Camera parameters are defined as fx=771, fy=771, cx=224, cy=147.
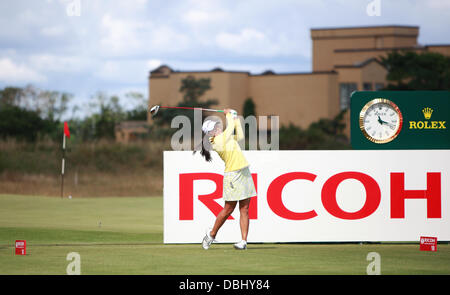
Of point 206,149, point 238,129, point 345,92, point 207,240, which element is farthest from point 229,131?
point 345,92

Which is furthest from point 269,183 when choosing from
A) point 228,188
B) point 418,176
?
point 418,176

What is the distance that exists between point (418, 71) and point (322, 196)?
60.6 metres

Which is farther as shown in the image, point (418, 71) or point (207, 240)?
point (418, 71)

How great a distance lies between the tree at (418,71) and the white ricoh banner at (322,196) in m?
58.0

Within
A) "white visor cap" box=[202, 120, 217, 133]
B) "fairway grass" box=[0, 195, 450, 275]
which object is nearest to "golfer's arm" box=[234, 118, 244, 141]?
"white visor cap" box=[202, 120, 217, 133]

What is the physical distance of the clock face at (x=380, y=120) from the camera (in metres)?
14.3

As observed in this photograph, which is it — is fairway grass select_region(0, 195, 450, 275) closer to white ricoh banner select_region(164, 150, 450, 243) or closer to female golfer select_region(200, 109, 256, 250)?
white ricoh banner select_region(164, 150, 450, 243)

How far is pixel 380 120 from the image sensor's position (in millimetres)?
14359

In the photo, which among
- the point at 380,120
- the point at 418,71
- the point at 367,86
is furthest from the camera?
the point at 367,86

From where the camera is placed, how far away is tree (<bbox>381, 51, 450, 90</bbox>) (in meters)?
70.4

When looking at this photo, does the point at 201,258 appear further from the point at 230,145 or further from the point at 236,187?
the point at 230,145

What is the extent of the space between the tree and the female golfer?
60218mm

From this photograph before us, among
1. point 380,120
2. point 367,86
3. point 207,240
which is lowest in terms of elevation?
point 207,240

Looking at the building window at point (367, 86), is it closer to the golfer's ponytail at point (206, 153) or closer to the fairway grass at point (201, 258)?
the fairway grass at point (201, 258)
